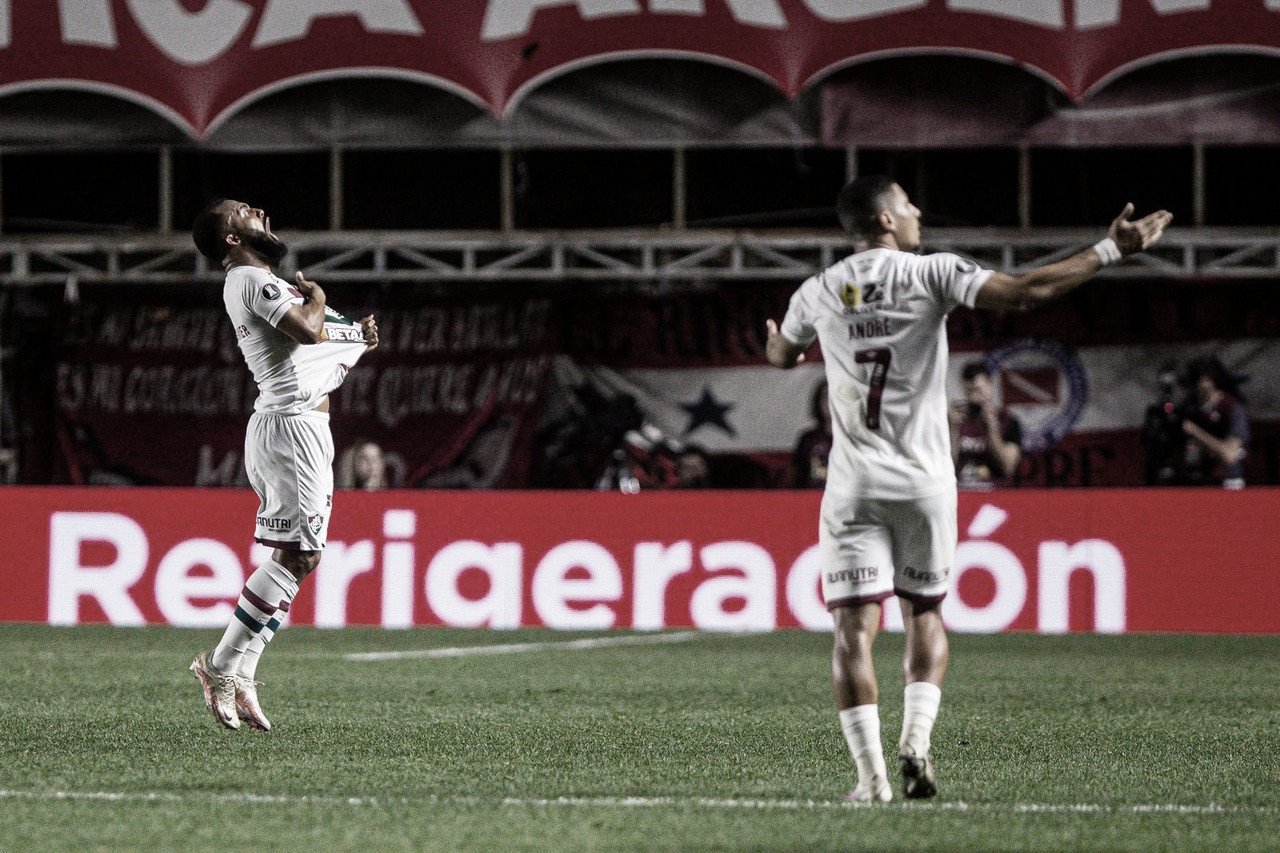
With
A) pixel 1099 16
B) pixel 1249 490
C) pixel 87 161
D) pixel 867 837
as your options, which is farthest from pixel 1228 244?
pixel 867 837

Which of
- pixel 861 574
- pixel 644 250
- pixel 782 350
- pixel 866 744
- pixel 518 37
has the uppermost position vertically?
pixel 518 37

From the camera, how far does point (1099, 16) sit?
15.8 m

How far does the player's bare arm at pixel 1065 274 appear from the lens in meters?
5.73

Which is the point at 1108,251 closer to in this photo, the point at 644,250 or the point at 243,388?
the point at 644,250

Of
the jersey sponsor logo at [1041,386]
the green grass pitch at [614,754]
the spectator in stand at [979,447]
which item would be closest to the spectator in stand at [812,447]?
the spectator in stand at [979,447]

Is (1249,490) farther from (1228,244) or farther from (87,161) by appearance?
(87,161)

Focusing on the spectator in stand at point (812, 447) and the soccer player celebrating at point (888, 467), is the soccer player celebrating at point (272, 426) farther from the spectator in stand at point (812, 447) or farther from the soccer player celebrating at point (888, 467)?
the spectator in stand at point (812, 447)

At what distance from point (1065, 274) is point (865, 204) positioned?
696 millimetres

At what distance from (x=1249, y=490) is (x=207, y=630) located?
7386mm

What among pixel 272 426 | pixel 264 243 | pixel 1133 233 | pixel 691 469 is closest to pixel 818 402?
pixel 691 469

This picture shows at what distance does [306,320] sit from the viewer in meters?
7.73

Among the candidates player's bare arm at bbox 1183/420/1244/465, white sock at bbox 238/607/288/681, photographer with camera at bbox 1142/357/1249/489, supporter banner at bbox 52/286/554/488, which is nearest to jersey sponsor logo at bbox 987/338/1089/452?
photographer with camera at bbox 1142/357/1249/489

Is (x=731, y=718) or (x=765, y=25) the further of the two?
(x=765, y=25)

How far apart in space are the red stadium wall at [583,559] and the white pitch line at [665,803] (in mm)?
8049
